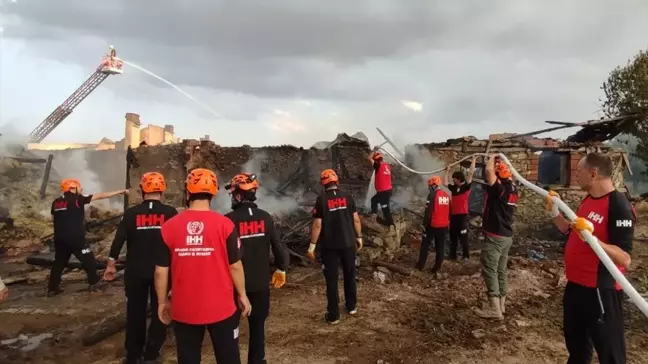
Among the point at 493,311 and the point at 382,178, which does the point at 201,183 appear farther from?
the point at 382,178

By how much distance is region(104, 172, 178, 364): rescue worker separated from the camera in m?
4.55

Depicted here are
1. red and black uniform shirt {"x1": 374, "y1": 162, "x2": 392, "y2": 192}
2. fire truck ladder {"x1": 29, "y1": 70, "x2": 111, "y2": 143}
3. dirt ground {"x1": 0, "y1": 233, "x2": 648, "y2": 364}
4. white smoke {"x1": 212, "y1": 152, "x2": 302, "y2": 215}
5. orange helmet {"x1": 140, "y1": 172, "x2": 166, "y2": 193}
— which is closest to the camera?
orange helmet {"x1": 140, "y1": 172, "x2": 166, "y2": 193}

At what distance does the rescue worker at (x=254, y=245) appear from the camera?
4.27 m

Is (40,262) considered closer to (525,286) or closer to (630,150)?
(525,286)

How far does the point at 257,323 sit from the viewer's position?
4.40 meters

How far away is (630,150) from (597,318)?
2461cm

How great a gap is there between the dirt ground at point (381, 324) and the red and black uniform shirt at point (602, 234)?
2.09m

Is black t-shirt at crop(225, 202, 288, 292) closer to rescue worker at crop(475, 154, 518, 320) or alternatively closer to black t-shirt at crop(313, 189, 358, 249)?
black t-shirt at crop(313, 189, 358, 249)

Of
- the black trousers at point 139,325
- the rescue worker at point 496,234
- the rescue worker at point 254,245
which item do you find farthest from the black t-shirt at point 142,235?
the rescue worker at point 496,234

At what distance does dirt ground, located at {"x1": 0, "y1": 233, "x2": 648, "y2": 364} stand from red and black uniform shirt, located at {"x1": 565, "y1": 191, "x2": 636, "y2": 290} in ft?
6.84

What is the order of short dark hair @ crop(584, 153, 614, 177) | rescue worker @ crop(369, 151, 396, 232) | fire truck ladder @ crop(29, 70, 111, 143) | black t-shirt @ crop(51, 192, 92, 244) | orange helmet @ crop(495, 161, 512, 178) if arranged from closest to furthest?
1. short dark hair @ crop(584, 153, 614, 177)
2. orange helmet @ crop(495, 161, 512, 178)
3. black t-shirt @ crop(51, 192, 92, 244)
4. rescue worker @ crop(369, 151, 396, 232)
5. fire truck ladder @ crop(29, 70, 111, 143)

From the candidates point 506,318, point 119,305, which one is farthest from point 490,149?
point 119,305

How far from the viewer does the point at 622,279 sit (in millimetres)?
2828

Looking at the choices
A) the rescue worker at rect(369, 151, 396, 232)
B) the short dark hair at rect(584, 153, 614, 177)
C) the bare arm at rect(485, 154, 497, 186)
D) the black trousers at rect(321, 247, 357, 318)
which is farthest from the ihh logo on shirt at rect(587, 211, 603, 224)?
the rescue worker at rect(369, 151, 396, 232)
